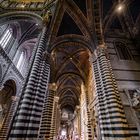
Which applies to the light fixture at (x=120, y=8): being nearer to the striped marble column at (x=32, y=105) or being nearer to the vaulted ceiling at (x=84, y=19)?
the vaulted ceiling at (x=84, y=19)

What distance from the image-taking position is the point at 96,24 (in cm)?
1062

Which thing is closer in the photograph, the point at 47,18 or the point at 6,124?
the point at 47,18

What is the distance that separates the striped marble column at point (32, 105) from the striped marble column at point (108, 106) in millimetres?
3628

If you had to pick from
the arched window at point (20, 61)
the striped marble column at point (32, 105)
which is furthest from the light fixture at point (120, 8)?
the arched window at point (20, 61)

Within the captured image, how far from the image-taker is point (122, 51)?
10.9 meters

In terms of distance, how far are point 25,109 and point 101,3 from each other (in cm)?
970

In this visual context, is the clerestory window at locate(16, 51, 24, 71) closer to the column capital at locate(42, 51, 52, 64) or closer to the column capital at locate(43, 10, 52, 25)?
the column capital at locate(43, 10, 52, 25)

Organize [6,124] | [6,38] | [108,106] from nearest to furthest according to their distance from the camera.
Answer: [108,106], [6,38], [6,124]

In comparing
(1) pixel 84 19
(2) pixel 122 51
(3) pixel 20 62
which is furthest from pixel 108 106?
(3) pixel 20 62

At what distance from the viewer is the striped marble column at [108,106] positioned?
6457 millimetres

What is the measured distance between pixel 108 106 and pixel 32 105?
4.26m

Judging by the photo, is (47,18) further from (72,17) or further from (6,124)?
(6,124)

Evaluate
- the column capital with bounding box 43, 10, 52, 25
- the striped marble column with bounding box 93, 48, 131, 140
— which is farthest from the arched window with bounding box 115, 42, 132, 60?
the column capital with bounding box 43, 10, 52, 25

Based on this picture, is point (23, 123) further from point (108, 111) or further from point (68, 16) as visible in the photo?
point (68, 16)
